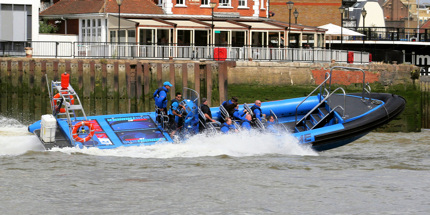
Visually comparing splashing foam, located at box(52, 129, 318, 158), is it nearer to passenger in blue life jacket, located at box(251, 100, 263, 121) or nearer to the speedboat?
the speedboat

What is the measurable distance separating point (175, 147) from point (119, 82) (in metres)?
9.12

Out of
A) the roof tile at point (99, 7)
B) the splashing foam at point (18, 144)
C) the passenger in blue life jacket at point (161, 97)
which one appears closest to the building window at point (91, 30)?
the roof tile at point (99, 7)

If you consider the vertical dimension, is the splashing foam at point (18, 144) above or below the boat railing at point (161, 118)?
below

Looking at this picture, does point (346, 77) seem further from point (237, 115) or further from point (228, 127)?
point (228, 127)

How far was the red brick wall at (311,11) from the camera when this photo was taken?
51219mm

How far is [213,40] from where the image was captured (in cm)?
3269

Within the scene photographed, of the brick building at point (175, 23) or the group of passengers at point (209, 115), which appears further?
the brick building at point (175, 23)

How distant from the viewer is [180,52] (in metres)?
30.3

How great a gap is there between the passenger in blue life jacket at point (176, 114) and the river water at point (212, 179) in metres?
0.48

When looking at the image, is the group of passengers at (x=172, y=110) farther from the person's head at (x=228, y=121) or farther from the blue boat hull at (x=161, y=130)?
the person's head at (x=228, y=121)

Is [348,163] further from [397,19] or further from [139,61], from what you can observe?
[397,19]

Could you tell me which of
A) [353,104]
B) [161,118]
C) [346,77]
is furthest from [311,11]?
[161,118]

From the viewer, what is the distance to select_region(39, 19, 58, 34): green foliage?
36.1 m

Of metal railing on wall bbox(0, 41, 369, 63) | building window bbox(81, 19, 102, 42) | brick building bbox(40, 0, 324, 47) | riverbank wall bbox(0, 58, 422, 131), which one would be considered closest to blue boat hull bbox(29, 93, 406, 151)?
riverbank wall bbox(0, 58, 422, 131)
